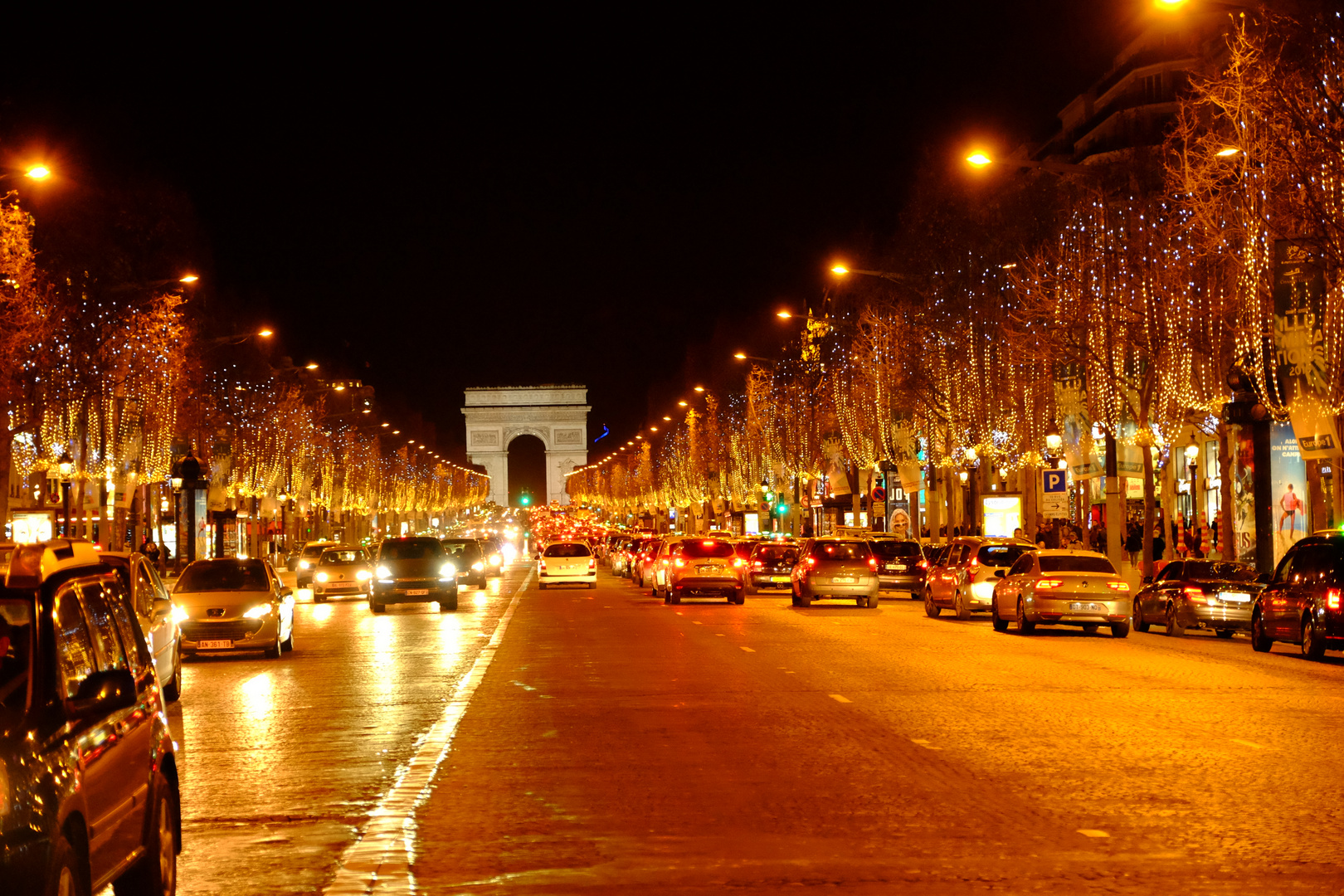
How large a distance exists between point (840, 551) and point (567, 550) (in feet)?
53.9

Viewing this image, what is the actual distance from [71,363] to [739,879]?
41457mm

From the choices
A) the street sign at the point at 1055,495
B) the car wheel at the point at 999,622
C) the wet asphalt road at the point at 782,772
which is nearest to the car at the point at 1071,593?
the car wheel at the point at 999,622

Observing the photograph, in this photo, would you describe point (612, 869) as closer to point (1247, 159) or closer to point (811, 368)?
point (1247, 159)

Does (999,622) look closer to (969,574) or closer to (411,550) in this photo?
(969,574)

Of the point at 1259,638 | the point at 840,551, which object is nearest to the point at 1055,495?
the point at 840,551

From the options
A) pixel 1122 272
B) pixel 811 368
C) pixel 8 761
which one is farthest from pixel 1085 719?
pixel 811 368

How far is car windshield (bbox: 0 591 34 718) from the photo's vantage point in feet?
20.9

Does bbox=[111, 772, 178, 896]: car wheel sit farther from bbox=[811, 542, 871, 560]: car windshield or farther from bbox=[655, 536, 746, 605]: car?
bbox=[655, 536, 746, 605]: car

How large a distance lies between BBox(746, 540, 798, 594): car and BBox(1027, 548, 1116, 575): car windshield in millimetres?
22605

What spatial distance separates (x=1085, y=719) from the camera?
15.4m

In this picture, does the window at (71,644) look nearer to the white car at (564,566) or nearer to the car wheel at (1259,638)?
the car wheel at (1259,638)

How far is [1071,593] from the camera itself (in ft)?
97.8

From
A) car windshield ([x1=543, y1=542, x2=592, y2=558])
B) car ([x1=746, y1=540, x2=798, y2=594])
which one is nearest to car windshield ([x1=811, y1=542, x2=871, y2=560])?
car ([x1=746, y1=540, x2=798, y2=594])

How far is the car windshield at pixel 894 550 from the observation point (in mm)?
49094
